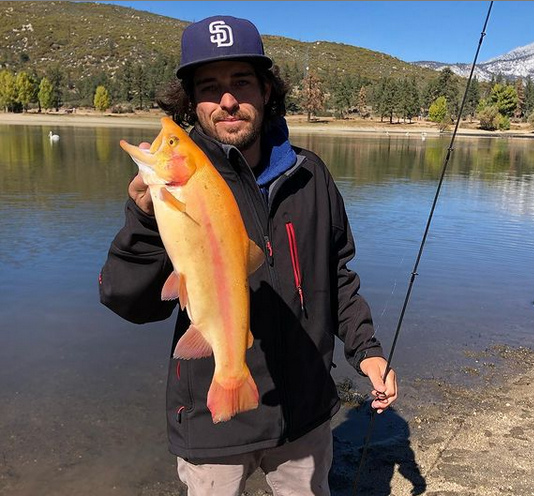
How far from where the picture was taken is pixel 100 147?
34531 mm

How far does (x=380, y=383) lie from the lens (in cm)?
287

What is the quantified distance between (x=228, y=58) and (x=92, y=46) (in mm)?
180203

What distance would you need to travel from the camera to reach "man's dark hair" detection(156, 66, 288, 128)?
2.97 metres

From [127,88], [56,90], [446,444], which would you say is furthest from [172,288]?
[56,90]

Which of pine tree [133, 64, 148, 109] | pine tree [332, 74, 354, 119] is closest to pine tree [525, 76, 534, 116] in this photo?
pine tree [332, 74, 354, 119]

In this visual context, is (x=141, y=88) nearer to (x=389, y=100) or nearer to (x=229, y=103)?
(x=389, y=100)

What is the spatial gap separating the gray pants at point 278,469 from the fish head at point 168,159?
4.73 ft

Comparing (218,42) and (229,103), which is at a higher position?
(218,42)

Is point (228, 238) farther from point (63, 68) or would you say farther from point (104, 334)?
point (63, 68)

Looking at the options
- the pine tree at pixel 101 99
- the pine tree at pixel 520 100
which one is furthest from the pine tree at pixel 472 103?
the pine tree at pixel 101 99

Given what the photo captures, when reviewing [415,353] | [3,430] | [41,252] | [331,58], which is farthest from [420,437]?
[331,58]

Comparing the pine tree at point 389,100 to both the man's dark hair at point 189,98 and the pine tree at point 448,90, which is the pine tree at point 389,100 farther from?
the man's dark hair at point 189,98

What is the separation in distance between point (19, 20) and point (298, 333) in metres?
207

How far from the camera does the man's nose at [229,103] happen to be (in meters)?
2.64
